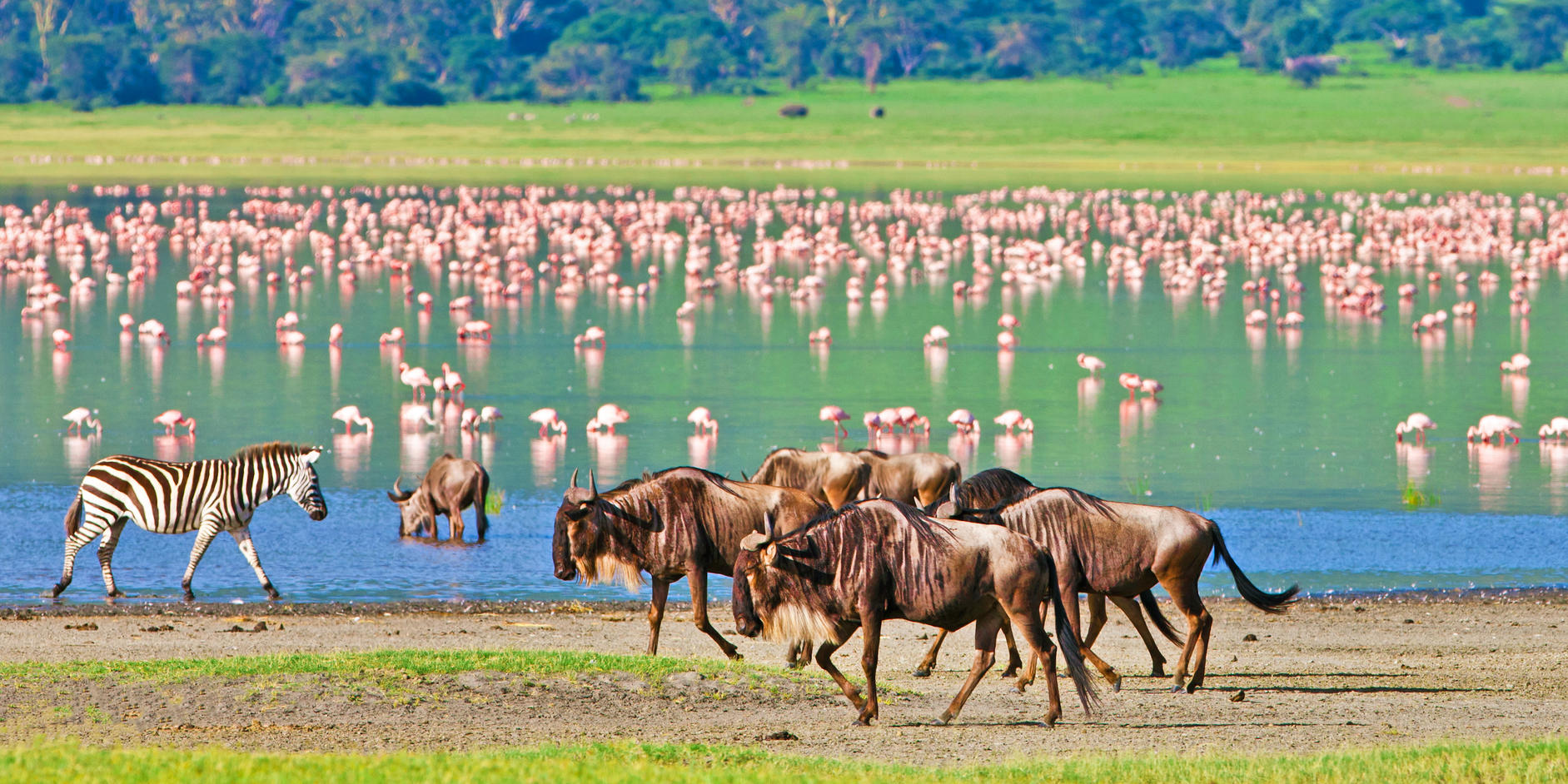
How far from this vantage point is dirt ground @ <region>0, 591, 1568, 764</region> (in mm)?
10250

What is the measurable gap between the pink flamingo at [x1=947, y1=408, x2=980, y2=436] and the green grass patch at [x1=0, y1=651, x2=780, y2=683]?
42.3 feet

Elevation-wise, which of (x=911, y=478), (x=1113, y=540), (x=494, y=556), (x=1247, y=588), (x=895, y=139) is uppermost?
(x=895, y=139)

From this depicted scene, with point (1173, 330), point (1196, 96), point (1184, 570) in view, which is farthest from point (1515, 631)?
point (1196, 96)

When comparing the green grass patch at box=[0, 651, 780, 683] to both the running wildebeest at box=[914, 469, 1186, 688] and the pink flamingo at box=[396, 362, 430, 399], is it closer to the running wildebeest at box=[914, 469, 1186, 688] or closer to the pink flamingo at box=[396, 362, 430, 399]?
the running wildebeest at box=[914, 469, 1186, 688]

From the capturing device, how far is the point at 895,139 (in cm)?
11512

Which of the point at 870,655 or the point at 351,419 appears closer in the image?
the point at 870,655

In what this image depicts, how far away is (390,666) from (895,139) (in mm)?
105064

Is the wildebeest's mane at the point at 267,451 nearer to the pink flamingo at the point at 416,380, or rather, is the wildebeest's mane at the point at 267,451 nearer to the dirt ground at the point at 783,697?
the dirt ground at the point at 783,697

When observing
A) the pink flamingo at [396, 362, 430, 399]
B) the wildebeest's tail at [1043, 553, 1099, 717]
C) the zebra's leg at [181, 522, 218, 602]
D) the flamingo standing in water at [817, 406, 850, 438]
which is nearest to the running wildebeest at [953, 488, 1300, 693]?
the wildebeest's tail at [1043, 553, 1099, 717]

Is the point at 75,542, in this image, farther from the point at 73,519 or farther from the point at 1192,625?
the point at 1192,625

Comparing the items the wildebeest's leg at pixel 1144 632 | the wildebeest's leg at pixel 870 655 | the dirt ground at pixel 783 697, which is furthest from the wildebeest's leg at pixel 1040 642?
the wildebeest's leg at pixel 1144 632

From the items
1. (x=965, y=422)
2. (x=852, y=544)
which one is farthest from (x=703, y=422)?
(x=852, y=544)

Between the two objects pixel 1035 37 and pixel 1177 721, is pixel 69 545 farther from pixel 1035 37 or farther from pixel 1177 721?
pixel 1035 37

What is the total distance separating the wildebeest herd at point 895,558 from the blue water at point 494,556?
321 cm
